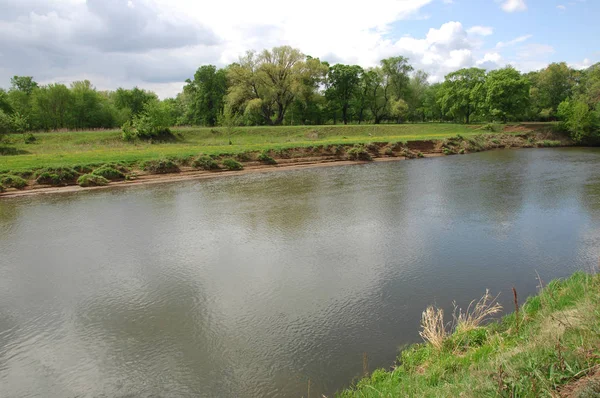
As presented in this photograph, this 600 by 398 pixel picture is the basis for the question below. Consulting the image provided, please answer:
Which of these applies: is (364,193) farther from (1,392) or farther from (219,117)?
(219,117)

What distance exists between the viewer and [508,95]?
5762 cm

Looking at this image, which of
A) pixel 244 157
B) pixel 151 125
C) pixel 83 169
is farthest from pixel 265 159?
pixel 151 125

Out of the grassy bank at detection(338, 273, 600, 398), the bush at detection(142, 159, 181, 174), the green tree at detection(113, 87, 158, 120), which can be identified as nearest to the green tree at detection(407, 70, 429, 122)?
the green tree at detection(113, 87, 158, 120)

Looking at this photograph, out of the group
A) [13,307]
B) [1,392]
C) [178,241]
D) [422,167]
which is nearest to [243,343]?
[1,392]

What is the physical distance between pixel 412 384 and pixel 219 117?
167 ft

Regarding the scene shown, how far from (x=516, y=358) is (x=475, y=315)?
3.49 meters

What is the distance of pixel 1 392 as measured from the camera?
6.62m

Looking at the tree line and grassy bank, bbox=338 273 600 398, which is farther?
the tree line

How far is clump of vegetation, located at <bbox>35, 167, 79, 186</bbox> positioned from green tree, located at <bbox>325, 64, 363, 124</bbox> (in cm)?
4953

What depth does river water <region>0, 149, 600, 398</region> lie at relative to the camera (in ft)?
23.2

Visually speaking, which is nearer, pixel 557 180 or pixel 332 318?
pixel 332 318

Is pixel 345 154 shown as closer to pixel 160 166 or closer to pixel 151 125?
pixel 160 166

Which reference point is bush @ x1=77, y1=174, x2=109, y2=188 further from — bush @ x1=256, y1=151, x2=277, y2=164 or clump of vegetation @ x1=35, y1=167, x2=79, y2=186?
bush @ x1=256, y1=151, x2=277, y2=164

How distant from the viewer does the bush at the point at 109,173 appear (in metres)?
27.9
